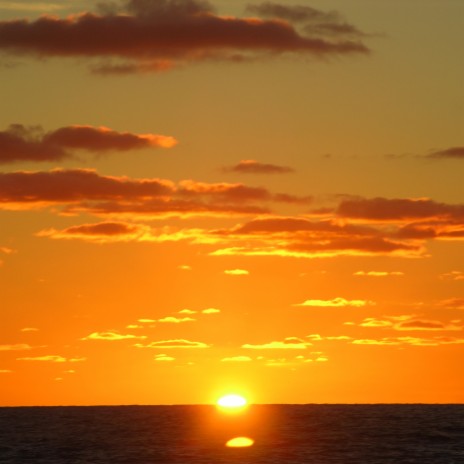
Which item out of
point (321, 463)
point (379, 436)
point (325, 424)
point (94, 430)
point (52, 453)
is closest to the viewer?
point (321, 463)

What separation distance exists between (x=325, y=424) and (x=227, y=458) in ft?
249

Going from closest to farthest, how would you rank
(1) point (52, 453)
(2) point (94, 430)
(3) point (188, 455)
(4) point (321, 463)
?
(4) point (321, 463), (3) point (188, 455), (1) point (52, 453), (2) point (94, 430)

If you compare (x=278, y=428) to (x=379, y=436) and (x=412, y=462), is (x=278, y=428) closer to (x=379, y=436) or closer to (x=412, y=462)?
(x=379, y=436)

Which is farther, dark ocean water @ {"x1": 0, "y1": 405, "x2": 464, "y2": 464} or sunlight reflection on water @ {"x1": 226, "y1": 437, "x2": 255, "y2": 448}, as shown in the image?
sunlight reflection on water @ {"x1": 226, "y1": 437, "x2": 255, "y2": 448}

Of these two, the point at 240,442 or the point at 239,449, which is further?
the point at 240,442

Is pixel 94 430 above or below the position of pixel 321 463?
above

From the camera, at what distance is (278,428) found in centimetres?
17300

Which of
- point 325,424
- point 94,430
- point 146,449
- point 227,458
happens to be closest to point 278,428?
point 325,424

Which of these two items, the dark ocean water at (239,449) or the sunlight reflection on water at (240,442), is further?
the sunlight reflection on water at (240,442)

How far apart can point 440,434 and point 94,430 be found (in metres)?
52.0

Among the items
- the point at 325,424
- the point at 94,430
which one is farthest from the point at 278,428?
Result: the point at 94,430

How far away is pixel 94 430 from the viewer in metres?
171

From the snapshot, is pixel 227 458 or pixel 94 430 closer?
pixel 227 458

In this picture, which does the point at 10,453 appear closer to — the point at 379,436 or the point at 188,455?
the point at 188,455
